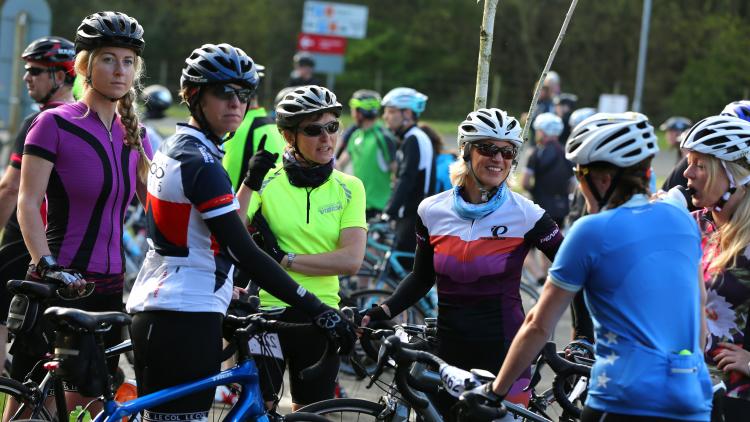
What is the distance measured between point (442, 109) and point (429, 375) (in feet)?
128

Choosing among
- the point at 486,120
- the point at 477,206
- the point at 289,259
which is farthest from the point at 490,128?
the point at 289,259

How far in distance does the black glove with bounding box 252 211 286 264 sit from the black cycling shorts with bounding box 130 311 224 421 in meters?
1.16

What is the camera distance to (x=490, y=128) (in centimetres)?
503

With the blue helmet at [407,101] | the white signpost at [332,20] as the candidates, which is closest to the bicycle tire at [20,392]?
the blue helmet at [407,101]

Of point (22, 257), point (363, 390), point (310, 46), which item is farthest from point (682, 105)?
point (22, 257)

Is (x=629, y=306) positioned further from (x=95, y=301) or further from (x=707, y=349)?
(x=95, y=301)

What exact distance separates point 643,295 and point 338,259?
2031 mm

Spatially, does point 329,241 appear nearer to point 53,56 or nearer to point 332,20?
point 53,56

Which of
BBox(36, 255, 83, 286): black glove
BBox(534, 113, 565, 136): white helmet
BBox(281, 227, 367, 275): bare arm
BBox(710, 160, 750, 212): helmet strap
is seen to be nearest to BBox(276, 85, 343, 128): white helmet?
BBox(281, 227, 367, 275): bare arm

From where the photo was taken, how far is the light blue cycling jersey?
350 cm

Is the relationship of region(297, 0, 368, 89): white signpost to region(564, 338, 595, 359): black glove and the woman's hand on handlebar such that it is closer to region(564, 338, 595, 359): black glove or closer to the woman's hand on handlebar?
the woman's hand on handlebar

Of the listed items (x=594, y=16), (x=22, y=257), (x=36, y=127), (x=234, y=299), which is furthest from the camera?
(x=594, y=16)

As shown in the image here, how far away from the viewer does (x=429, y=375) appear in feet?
13.8

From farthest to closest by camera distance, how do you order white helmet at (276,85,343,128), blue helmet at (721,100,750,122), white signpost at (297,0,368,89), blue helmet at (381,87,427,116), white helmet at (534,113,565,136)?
1. white signpost at (297,0,368,89)
2. white helmet at (534,113,565,136)
3. blue helmet at (381,87,427,116)
4. blue helmet at (721,100,750,122)
5. white helmet at (276,85,343,128)
